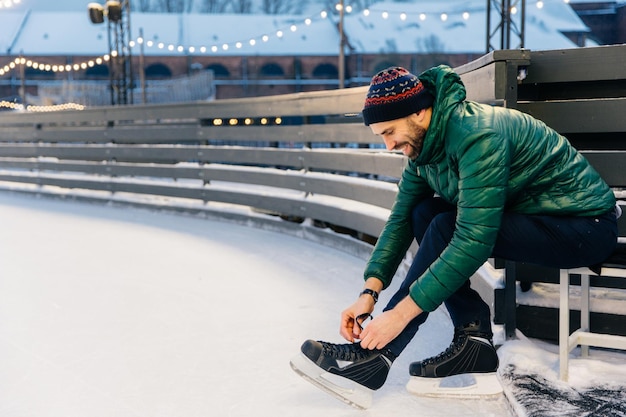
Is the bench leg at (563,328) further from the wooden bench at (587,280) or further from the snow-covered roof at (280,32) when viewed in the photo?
the snow-covered roof at (280,32)

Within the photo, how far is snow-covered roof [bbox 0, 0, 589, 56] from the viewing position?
50.6 m

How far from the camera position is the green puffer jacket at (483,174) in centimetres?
240

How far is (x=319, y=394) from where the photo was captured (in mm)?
2879

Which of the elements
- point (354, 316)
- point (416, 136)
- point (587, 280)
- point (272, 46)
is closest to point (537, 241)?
point (587, 280)

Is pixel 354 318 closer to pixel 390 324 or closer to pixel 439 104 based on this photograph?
pixel 390 324

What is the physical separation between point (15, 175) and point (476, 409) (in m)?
11.4

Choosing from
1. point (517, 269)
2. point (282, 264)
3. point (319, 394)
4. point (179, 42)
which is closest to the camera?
point (319, 394)

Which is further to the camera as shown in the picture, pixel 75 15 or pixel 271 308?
pixel 75 15

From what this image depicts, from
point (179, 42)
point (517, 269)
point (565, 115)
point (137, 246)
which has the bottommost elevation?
point (137, 246)

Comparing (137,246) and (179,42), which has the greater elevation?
(179,42)

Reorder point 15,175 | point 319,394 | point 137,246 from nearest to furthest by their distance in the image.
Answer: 1. point 319,394
2. point 137,246
3. point 15,175

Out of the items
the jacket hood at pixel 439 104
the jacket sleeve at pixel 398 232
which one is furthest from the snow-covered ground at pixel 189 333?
the jacket hood at pixel 439 104

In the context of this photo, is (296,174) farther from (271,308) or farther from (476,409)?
(476,409)

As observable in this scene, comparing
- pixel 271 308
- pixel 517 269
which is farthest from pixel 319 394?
pixel 271 308
